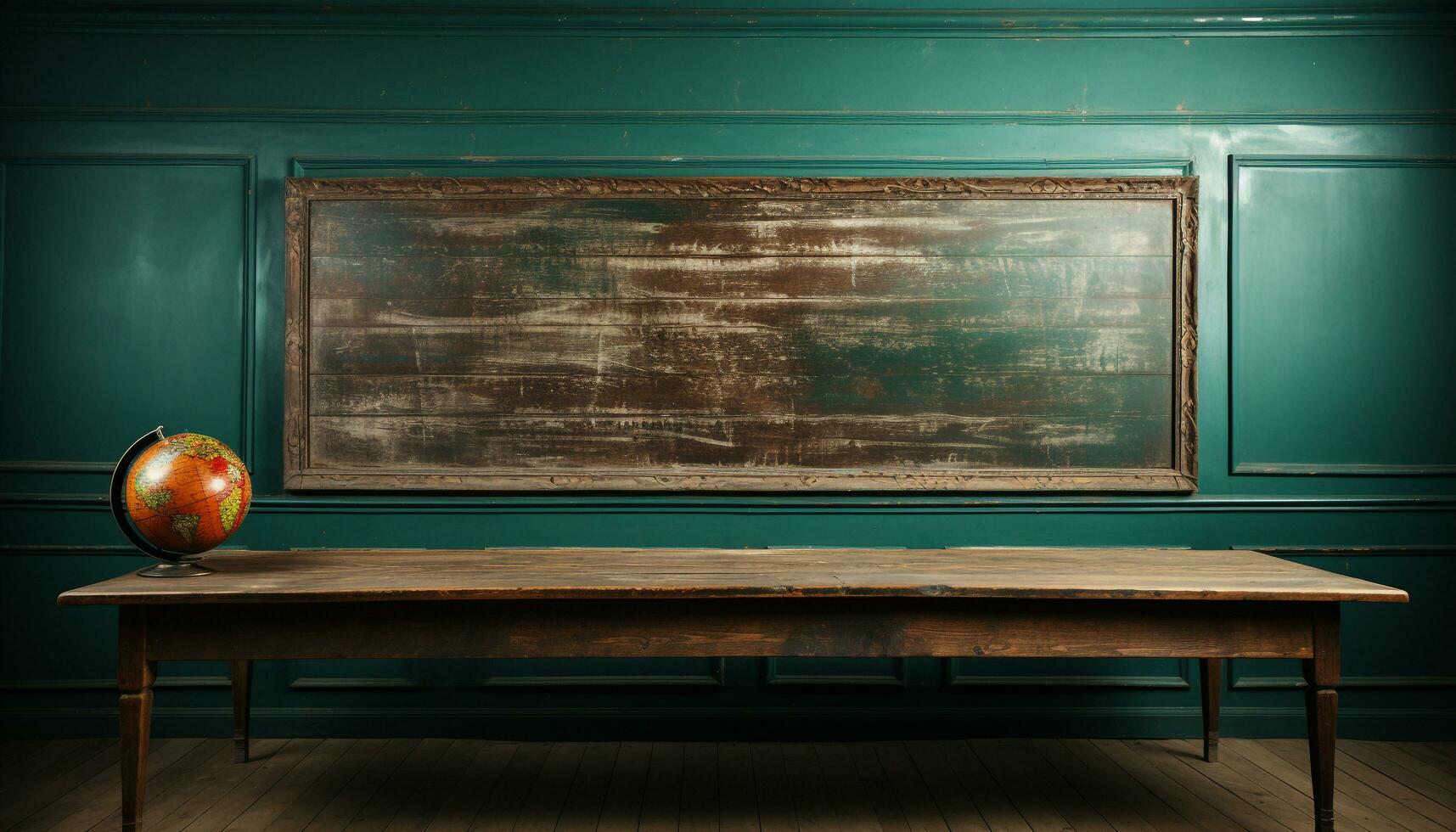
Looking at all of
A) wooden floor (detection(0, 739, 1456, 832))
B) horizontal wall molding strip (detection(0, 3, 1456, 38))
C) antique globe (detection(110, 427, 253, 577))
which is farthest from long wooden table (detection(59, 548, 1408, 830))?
horizontal wall molding strip (detection(0, 3, 1456, 38))

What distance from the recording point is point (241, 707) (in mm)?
3096

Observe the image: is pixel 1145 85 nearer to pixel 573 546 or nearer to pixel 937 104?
pixel 937 104

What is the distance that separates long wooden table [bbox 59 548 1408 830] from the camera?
7.45ft

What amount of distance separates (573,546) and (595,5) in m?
2.03

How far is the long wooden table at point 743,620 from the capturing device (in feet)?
7.45

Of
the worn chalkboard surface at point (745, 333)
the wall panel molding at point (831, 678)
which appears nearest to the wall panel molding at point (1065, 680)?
the wall panel molding at point (831, 678)

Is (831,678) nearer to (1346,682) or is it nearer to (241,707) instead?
(1346,682)

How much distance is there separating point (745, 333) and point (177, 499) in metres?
1.88

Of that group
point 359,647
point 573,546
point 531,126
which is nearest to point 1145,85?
point 531,126

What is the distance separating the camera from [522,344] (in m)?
3.33

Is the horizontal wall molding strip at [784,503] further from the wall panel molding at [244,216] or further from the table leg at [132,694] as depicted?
the table leg at [132,694]

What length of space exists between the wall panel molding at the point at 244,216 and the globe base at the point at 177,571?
89 cm

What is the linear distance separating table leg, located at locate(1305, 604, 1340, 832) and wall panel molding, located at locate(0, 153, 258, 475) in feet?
11.4

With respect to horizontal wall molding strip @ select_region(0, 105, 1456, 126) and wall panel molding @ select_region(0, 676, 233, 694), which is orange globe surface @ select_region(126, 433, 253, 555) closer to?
wall panel molding @ select_region(0, 676, 233, 694)
